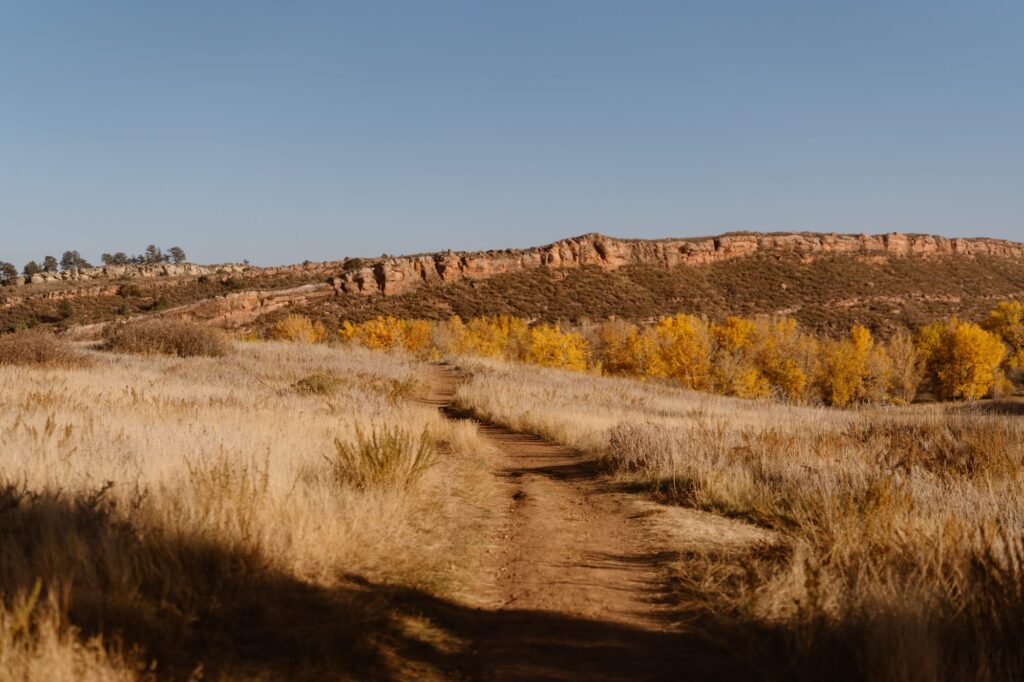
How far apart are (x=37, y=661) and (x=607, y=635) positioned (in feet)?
8.81

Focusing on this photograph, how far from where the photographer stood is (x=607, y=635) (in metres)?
3.39

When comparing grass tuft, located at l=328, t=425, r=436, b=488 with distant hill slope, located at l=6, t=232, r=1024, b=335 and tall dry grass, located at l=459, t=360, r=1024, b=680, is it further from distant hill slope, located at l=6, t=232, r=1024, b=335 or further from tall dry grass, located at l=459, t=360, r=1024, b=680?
distant hill slope, located at l=6, t=232, r=1024, b=335

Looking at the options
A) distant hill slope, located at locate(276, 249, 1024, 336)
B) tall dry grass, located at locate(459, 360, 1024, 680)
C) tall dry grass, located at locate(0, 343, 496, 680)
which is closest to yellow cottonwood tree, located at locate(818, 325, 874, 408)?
distant hill slope, located at locate(276, 249, 1024, 336)

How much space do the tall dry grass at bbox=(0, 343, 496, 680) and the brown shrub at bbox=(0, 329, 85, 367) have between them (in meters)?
8.83

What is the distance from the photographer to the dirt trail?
9.99ft

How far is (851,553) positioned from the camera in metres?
3.97

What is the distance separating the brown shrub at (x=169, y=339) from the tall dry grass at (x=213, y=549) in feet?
49.6

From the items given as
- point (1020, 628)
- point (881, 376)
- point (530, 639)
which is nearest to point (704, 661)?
point (530, 639)

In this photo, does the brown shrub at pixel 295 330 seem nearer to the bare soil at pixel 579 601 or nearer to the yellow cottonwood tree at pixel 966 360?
the bare soil at pixel 579 601

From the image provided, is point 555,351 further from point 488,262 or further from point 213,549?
point 488,262

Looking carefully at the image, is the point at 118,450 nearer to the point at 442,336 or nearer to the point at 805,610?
the point at 805,610

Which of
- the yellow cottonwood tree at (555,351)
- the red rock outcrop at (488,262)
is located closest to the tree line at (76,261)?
the red rock outcrop at (488,262)

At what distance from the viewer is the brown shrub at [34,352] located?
14312mm

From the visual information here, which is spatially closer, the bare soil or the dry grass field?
the dry grass field
